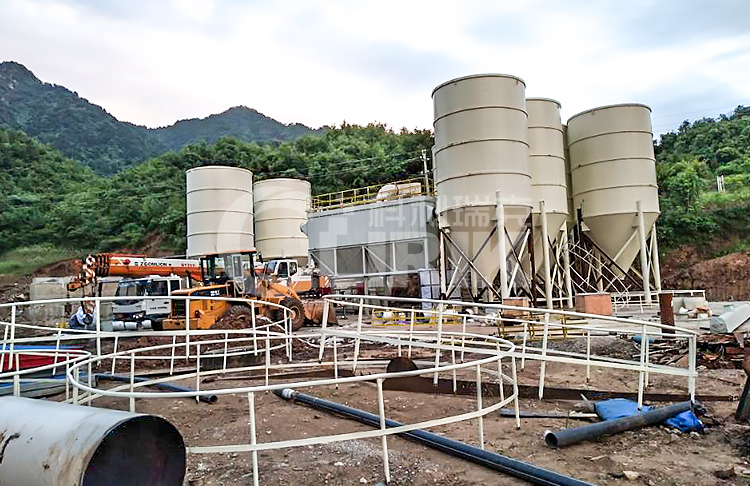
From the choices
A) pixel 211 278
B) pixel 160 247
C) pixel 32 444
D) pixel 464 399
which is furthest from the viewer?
pixel 160 247

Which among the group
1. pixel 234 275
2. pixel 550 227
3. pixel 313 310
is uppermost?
pixel 550 227

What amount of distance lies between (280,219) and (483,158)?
59.9 ft

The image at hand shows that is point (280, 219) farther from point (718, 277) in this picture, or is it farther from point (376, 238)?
point (718, 277)

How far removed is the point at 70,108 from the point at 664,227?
121176 millimetres

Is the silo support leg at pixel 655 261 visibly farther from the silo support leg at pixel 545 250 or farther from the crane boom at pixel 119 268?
the crane boom at pixel 119 268

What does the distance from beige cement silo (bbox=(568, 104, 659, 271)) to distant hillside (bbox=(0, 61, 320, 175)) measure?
51966 mm

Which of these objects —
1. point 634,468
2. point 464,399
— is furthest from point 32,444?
point 464,399

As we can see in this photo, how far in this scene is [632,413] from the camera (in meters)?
5.36

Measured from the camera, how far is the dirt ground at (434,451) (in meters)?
3.95

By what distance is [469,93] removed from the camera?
1727 centimetres

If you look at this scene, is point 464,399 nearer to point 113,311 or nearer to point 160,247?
point 113,311

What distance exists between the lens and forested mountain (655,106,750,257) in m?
29.0

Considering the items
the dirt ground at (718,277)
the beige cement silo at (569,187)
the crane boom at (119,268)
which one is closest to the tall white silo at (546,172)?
the beige cement silo at (569,187)

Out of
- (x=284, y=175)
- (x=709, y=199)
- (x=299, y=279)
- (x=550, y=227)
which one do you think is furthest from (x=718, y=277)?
(x=284, y=175)
